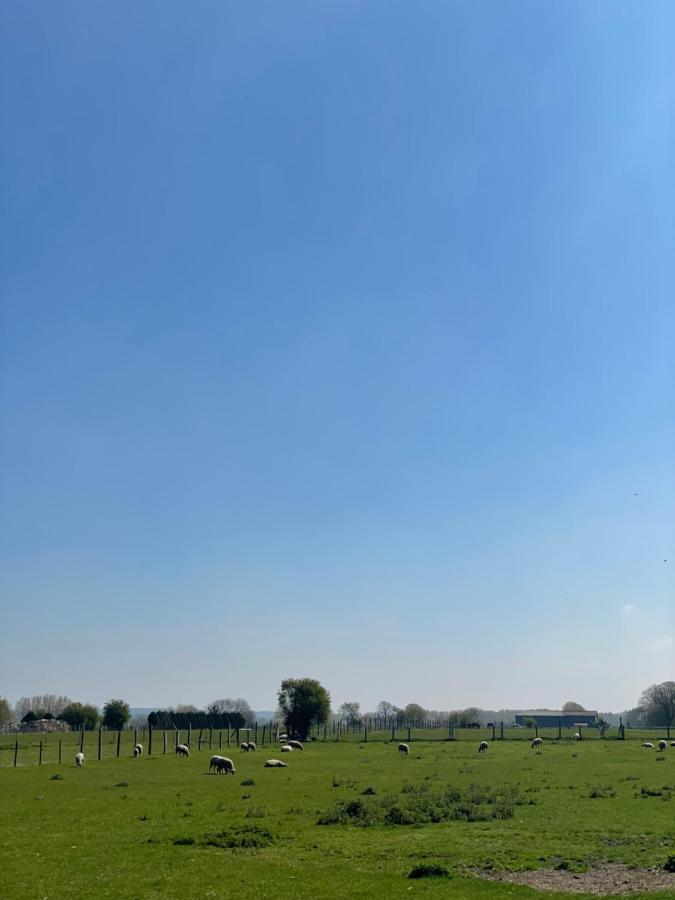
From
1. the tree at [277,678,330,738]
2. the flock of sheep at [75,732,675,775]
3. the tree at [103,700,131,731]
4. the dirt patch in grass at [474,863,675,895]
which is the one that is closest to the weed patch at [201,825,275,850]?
the dirt patch in grass at [474,863,675,895]

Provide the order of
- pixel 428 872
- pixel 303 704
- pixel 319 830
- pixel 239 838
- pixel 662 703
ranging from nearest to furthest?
1. pixel 428 872
2. pixel 239 838
3. pixel 319 830
4. pixel 303 704
5. pixel 662 703

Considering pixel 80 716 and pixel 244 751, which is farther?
pixel 80 716

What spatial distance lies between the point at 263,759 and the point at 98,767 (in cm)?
1474

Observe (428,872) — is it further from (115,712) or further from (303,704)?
(115,712)

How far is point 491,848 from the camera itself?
22828mm

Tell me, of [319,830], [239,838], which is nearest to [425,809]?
[319,830]

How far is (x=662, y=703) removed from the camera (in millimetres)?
163625

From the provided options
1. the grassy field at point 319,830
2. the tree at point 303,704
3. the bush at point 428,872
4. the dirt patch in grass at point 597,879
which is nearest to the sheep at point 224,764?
the grassy field at point 319,830

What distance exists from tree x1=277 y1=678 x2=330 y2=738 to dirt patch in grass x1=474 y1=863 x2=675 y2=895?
9291cm

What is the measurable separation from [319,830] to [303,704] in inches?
3394

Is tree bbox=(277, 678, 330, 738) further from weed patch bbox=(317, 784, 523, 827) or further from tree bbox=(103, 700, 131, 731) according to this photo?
weed patch bbox=(317, 784, 523, 827)

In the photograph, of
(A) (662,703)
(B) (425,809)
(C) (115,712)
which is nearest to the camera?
(B) (425,809)

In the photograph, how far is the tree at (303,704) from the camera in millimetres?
109875

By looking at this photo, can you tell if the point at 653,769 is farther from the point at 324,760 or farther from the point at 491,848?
the point at 491,848
